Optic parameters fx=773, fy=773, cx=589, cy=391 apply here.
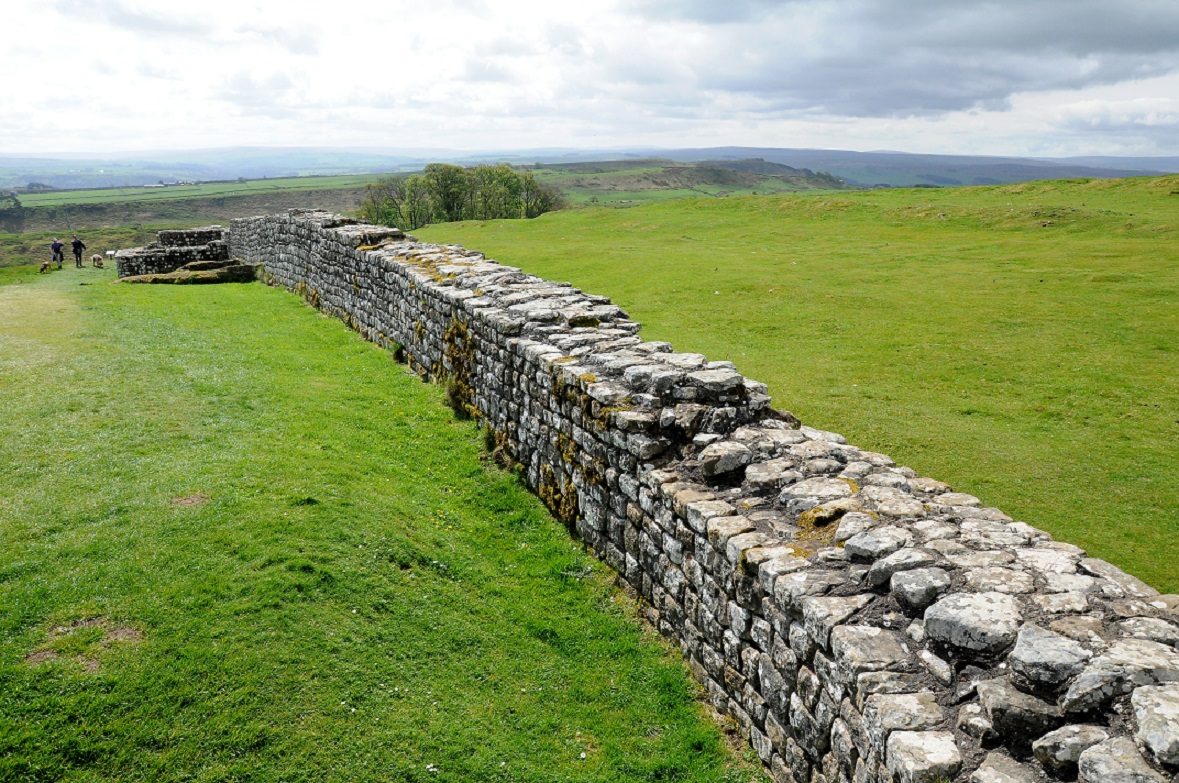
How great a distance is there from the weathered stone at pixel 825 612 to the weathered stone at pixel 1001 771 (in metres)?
1.21

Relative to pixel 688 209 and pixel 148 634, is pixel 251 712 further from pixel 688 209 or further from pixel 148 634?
pixel 688 209

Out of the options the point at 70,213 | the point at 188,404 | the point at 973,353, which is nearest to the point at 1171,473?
the point at 973,353

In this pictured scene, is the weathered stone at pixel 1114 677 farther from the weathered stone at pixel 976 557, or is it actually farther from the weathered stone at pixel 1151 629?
the weathered stone at pixel 976 557

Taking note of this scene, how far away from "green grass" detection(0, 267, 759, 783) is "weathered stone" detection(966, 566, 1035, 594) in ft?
7.77

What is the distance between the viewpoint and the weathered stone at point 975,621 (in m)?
4.50

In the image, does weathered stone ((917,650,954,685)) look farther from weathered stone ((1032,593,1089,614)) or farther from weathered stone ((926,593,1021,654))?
weathered stone ((1032,593,1089,614))

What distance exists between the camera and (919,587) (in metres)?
5.04

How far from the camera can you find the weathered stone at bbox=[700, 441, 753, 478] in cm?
734

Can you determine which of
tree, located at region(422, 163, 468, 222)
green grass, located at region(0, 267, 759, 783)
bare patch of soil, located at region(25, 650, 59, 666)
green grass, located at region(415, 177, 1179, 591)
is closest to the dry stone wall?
green grass, located at region(0, 267, 759, 783)

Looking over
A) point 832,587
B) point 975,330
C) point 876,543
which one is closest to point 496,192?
point 975,330

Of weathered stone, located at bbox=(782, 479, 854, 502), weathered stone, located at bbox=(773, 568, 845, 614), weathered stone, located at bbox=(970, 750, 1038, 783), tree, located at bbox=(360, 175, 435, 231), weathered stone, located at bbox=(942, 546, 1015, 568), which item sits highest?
tree, located at bbox=(360, 175, 435, 231)

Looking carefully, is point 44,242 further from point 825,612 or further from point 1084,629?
point 1084,629

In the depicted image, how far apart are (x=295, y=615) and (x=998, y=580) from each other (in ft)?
19.0

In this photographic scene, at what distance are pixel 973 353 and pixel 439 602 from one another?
1367cm
